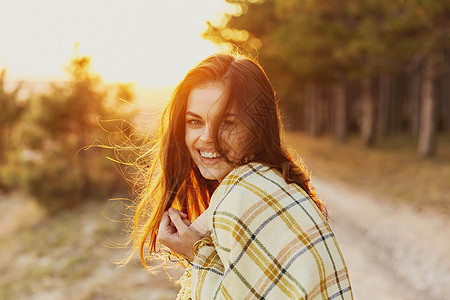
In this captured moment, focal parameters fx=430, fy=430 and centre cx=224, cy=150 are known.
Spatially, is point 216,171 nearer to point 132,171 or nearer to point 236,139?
point 236,139

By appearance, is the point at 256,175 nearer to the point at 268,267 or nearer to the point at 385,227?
the point at 268,267

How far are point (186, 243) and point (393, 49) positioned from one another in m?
12.8

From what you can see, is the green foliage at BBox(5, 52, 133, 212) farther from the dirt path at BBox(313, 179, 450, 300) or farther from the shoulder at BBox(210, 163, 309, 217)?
the shoulder at BBox(210, 163, 309, 217)

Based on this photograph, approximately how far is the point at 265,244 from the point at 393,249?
589cm

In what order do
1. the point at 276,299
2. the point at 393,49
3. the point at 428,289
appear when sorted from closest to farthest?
the point at 276,299 < the point at 428,289 < the point at 393,49

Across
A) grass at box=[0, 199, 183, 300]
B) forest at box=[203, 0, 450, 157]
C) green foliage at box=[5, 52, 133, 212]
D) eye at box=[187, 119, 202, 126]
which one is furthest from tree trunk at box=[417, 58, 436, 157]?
eye at box=[187, 119, 202, 126]

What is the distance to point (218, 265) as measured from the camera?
4.86 feet

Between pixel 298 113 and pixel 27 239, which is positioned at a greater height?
pixel 27 239

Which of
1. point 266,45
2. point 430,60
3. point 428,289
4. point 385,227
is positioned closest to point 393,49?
point 430,60

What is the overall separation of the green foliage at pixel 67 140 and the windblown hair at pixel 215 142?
8.77 meters

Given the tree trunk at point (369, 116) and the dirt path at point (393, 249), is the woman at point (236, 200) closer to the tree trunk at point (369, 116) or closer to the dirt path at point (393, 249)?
the dirt path at point (393, 249)

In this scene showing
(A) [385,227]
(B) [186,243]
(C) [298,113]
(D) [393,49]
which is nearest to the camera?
(B) [186,243]

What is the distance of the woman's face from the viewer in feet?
5.11

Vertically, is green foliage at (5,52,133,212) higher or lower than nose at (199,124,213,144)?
lower
